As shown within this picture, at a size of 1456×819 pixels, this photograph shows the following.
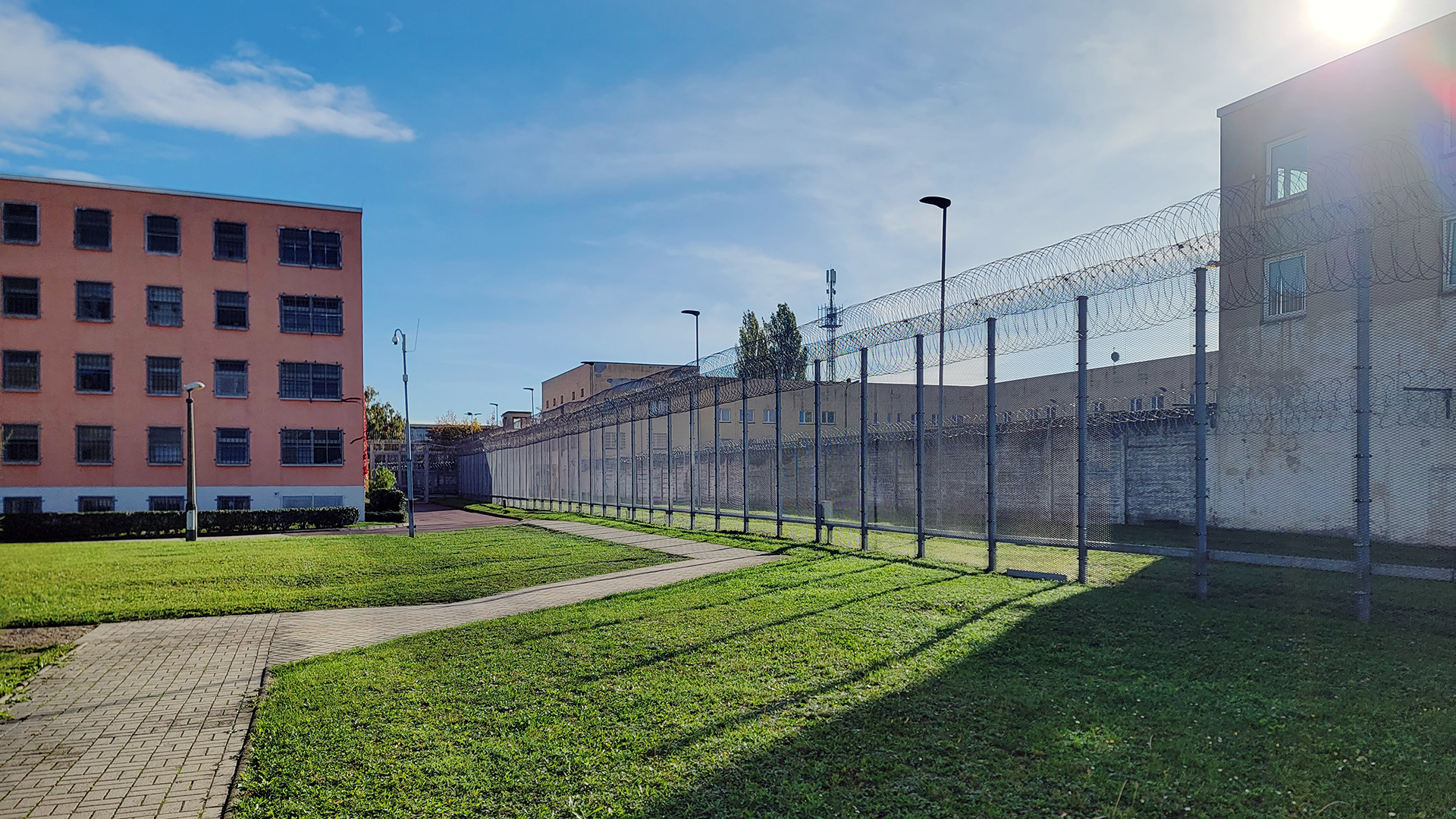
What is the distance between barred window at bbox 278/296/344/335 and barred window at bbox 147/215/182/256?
4240mm

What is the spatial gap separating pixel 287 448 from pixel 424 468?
115ft

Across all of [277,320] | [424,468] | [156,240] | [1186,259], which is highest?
[156,240]

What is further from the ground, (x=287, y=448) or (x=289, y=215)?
(x=289, y=215)

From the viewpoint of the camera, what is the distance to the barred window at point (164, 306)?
1410 inches

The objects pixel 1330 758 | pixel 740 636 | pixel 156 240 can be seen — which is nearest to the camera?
pixel 1330 758

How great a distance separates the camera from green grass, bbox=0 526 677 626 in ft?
39.8

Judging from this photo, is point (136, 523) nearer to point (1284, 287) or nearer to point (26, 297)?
point (26, 297)

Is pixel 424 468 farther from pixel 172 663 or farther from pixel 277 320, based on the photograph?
pixel 172 663

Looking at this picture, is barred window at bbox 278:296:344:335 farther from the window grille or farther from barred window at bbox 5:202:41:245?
barred window at bbox 5:202:41:245

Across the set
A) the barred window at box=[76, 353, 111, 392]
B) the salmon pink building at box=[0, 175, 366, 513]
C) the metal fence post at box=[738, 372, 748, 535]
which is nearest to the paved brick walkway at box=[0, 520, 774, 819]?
the metal fence post at box=[738, 372, 748, 535]

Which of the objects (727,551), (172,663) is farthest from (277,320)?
(172,663)

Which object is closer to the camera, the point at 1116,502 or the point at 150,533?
the point at 1116,502

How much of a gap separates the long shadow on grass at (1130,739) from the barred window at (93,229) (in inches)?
1529

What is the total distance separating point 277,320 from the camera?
37375 millimetres
